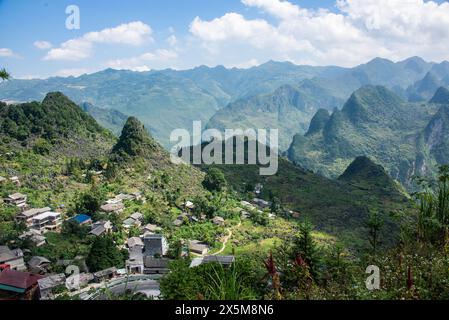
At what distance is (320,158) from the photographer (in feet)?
341

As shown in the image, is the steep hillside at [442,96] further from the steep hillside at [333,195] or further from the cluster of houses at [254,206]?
the cluster of houses at [254,206]

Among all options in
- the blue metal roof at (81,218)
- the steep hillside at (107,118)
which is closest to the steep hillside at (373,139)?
the blue metal roof at (81,218)

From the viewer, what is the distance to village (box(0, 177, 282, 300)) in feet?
56.9

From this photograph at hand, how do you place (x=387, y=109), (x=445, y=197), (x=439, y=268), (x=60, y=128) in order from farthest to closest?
(x=387, y=109) < (x=60, y=128) < (x=445, y=197) < (x=439, y=268)

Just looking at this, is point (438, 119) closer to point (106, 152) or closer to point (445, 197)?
point (106, 152)

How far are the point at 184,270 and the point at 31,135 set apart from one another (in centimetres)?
3631

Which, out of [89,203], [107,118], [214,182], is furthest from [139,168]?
[107,118]

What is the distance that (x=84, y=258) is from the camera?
22.0 m

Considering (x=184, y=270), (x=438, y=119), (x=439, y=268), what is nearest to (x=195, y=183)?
(x=184, y=270)

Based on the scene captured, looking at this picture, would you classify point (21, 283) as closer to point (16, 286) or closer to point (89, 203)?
point (16, 286)

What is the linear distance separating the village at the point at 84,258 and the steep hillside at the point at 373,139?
71291mm

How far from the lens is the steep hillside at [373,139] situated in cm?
9888

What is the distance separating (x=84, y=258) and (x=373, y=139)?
106m
